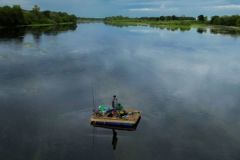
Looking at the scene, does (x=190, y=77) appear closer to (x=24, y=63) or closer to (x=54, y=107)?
(x=54, y=107)

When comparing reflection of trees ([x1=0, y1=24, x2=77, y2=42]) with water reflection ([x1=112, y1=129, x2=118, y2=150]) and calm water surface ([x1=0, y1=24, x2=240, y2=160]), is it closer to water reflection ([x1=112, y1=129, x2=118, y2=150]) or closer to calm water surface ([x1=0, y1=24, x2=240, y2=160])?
calm water surface ([x1=0, y1=24, x2=240, y2=160])

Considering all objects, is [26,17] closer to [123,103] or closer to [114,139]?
[123,103]

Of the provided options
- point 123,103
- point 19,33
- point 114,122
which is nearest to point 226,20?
point 19,33

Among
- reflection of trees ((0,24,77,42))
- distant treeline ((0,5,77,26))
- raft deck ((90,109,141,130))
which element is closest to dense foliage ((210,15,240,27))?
distant treeline ((0,5,77,26))

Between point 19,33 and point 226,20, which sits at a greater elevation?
point 19,33

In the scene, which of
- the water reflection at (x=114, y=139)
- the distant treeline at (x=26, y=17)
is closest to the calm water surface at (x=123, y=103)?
the water reflection at (x=114, y=139)
